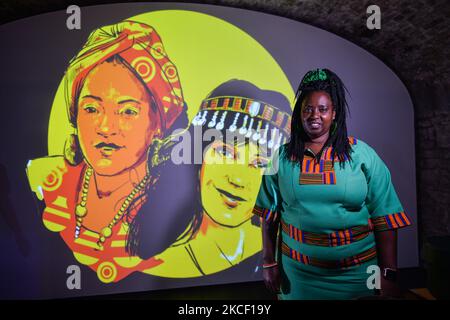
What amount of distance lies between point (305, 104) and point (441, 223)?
106 inches

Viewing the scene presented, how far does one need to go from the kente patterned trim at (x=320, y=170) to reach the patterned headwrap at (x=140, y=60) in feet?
5.35

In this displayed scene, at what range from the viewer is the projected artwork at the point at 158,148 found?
2.58 meters

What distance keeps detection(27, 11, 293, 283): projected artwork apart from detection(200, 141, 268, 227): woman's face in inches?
0.4

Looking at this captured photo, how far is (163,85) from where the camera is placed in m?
2.69

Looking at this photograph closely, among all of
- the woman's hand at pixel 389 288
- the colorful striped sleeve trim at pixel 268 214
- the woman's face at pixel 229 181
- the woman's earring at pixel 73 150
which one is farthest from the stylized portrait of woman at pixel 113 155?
the woman's hand at pixel 389 288

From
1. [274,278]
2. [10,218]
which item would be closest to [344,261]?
[274,278]

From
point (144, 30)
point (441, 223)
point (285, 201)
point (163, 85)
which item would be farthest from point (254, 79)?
point (441, 223)

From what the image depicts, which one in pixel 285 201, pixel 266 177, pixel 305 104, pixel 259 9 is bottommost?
pixel 285 201

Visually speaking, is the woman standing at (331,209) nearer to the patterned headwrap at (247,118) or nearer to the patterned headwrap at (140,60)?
the patterned headwrap at (247,118)

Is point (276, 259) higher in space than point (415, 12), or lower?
lower

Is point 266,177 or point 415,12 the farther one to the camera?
point 415,12
